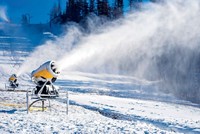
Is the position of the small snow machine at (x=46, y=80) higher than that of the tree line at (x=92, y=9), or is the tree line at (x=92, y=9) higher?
the tree line at (x=92, y=9)

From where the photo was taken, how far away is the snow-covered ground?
12883 mm

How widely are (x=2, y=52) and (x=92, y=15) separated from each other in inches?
1210

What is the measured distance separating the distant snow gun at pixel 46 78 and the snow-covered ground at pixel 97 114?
2.85ft

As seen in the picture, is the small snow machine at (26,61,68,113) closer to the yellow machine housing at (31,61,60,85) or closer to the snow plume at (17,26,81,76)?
the yellow machine housing at (31,61,60,85)

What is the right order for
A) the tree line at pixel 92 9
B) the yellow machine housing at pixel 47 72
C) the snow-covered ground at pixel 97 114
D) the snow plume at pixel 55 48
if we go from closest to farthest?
→ the snow-covered ground at pixel 97 114 → the yellow machine housing at pixel 47 72 → the snow plume at pixel 55 48 → the tree line at pixel 92 9

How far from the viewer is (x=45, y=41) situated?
8719 cm

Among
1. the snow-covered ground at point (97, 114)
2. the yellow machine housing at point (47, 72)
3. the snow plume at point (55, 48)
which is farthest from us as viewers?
the snow plume at point (55, 48)

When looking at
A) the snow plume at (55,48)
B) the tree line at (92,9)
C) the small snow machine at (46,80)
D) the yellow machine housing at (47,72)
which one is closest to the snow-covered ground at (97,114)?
the small snow machine at (46,80)

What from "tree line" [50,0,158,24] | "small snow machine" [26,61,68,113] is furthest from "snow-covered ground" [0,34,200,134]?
"tree line" [50,0,158,24]

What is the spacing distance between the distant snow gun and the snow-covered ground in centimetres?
87

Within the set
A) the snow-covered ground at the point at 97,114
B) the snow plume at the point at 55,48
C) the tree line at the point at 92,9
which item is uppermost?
the tree line at the point at 92,9

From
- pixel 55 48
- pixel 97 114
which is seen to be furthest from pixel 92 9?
pixel 97 114

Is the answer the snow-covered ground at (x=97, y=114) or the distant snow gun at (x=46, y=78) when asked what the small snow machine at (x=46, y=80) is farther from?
the snow-covered ground at (x=97, y=114)

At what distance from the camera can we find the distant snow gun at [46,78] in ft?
54.5
